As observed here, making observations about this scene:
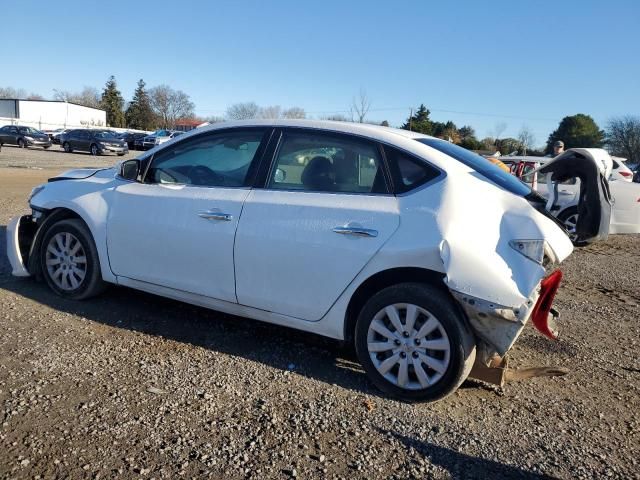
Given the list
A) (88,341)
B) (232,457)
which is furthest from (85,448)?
(88,341)

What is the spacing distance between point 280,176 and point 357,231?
0.82m

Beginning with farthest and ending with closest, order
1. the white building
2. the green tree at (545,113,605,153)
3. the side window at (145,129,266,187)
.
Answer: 1. the white building
2. the green tree at (545,113,605,153)
3. the side window at (145,129,266,187)

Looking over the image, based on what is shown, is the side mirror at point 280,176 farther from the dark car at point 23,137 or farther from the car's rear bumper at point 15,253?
the dark car at point 23,137

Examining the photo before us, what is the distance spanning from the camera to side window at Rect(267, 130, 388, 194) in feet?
11.7

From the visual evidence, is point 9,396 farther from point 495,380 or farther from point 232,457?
point 495,380

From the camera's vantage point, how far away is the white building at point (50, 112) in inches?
2906

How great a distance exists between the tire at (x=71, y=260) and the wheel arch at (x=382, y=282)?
Result: 2.40 metres

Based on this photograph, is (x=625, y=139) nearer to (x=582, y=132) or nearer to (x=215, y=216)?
(x=582, y=132)

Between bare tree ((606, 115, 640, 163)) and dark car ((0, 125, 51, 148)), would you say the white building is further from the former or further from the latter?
bare tree ((606, 115, 640, 163))

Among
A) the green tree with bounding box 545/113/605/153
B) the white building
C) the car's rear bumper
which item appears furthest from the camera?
the white building

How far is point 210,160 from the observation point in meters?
4.25

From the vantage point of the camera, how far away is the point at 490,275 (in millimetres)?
3059

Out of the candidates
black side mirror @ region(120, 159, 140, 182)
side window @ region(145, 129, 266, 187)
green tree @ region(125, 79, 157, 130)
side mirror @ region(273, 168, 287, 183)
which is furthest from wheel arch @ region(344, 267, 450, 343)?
green tree @ region(125, 79, 157, 130)

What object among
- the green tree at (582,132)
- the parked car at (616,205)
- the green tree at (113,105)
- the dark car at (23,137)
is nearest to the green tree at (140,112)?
the green tree at (113,105)
